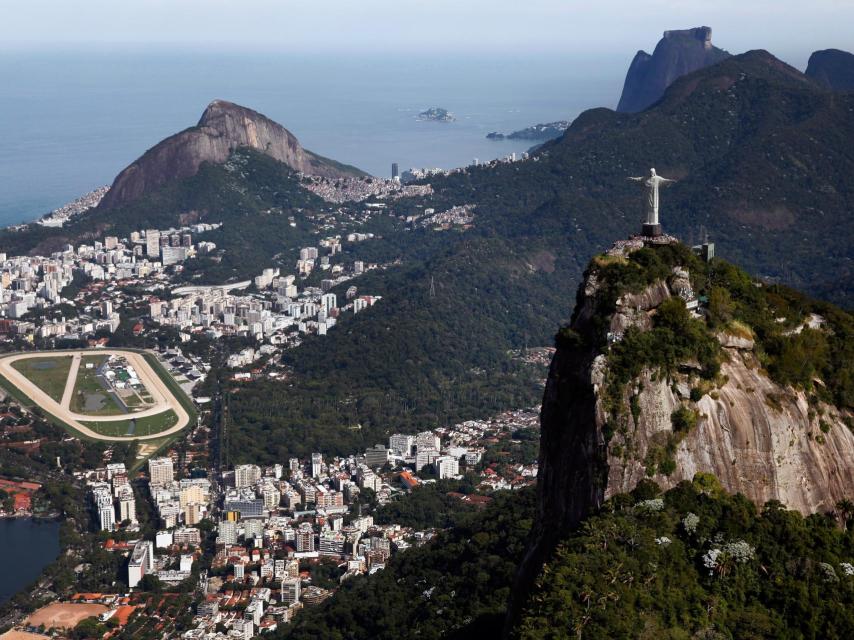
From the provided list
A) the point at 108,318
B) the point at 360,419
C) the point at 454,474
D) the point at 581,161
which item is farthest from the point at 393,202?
the point at 454,474

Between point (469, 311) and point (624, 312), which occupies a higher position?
point (624, 312)

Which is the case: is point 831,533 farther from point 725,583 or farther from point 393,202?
point 393,202

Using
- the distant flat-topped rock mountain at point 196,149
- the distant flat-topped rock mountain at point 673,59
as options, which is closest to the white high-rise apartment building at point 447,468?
the distant flat-topped rock mountain at point 196,149

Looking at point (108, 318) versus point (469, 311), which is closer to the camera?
point (469, 311)

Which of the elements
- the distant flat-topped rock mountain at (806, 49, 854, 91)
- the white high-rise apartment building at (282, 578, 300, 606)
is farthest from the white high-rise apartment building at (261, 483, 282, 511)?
the distant flat-topped rock mountain at (806, 49, 854, 91)

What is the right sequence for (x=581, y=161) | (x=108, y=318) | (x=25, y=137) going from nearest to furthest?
(x=108, y=318)
(x=581, y=161)
(x=25, y=137)

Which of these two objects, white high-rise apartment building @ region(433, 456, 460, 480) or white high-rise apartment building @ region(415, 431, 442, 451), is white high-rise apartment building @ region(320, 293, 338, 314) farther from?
white high-rise apartment building @ region(433, 456, 460, 480)
